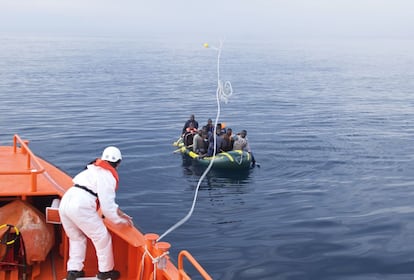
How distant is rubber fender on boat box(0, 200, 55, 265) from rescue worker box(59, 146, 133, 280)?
0.87 meters

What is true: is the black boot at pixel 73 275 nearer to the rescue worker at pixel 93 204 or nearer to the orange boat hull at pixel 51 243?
the rescue worker at pixel 93 204

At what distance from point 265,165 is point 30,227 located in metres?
14.5

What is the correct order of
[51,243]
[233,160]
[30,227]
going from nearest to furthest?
1. [30,227]
2. [51,243]
3. [233,160]

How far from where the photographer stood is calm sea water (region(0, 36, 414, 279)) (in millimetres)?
12367

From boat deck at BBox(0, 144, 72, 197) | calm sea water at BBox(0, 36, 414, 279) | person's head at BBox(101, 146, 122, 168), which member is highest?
person's head at BBox(101, 146, 122, 168)

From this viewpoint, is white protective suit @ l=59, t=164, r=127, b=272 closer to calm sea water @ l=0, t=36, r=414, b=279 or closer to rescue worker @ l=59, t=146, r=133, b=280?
rescue worker @ l=59, t=146, r=133, b=280

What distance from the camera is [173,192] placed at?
1734 centimetres

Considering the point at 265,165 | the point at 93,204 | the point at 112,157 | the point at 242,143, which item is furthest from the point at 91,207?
the point at 265,165

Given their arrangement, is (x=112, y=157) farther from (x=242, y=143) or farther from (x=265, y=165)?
(x=265, y=165)

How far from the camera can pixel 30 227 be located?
7.34 meters

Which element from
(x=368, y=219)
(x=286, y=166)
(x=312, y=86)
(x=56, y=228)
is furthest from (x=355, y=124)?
(x=56, y=228)

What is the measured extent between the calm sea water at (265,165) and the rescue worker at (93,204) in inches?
190

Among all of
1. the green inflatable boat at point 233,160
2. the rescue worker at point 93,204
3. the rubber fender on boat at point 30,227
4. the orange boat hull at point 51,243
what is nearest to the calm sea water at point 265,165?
the green inflatable boat at point 233,160

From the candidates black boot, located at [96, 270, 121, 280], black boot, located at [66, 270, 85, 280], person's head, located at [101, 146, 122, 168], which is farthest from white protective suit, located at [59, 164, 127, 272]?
black boot, located at [66, 270, 85, 280]
